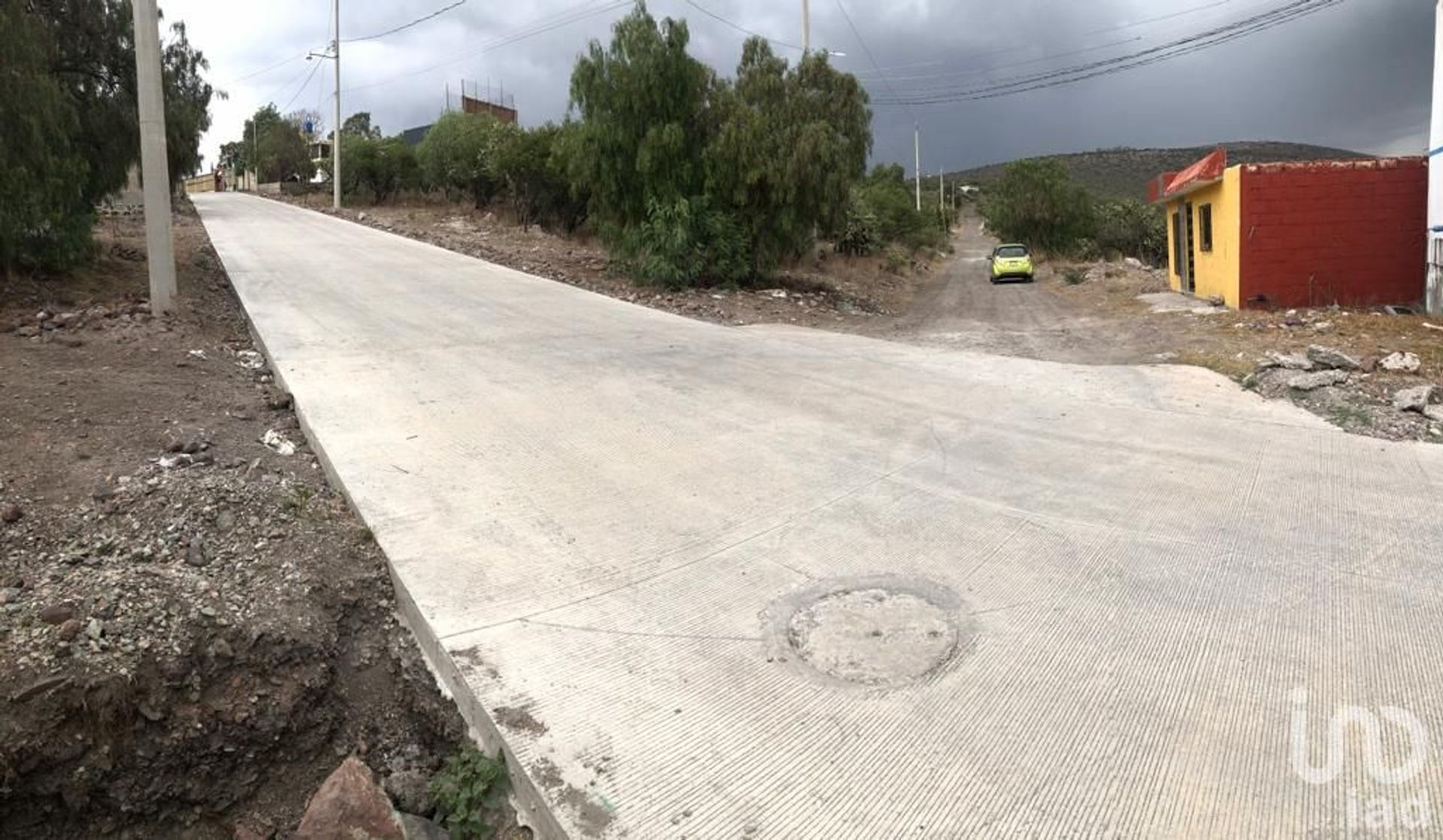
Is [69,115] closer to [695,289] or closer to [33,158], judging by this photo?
[33,158]

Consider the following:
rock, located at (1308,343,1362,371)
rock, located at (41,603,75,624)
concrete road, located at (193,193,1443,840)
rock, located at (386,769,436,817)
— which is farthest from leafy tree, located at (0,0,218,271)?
rock, located at (1308,343,1362,371)

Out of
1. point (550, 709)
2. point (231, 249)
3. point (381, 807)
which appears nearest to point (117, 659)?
point (381, 807)

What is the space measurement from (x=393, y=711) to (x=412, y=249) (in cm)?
2129

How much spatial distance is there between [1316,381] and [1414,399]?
1.05 meters

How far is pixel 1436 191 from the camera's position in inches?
583

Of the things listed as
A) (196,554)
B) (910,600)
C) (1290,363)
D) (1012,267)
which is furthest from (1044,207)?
(196,554)

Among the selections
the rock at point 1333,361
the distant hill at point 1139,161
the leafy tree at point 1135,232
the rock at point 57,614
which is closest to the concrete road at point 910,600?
the rock at point 57,614

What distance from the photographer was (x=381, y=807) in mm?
3197

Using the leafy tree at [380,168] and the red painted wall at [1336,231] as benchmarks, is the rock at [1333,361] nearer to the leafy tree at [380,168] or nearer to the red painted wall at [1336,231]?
the red painted wall at [1336,231]

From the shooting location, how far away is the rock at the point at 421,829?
10.6 feet

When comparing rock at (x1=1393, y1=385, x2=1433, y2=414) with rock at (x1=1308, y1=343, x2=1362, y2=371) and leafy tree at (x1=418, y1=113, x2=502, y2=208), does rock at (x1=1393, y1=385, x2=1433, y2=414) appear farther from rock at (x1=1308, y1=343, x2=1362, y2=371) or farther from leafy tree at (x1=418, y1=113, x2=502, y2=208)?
leafy tree at (x1=418, y1=113, x2=502, y2=208)

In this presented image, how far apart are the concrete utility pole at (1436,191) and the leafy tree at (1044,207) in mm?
32220

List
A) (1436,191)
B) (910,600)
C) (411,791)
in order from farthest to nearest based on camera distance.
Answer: (1436,191)
(910,600)
(411,791)

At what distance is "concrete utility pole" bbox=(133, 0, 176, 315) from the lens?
10.5 meters
